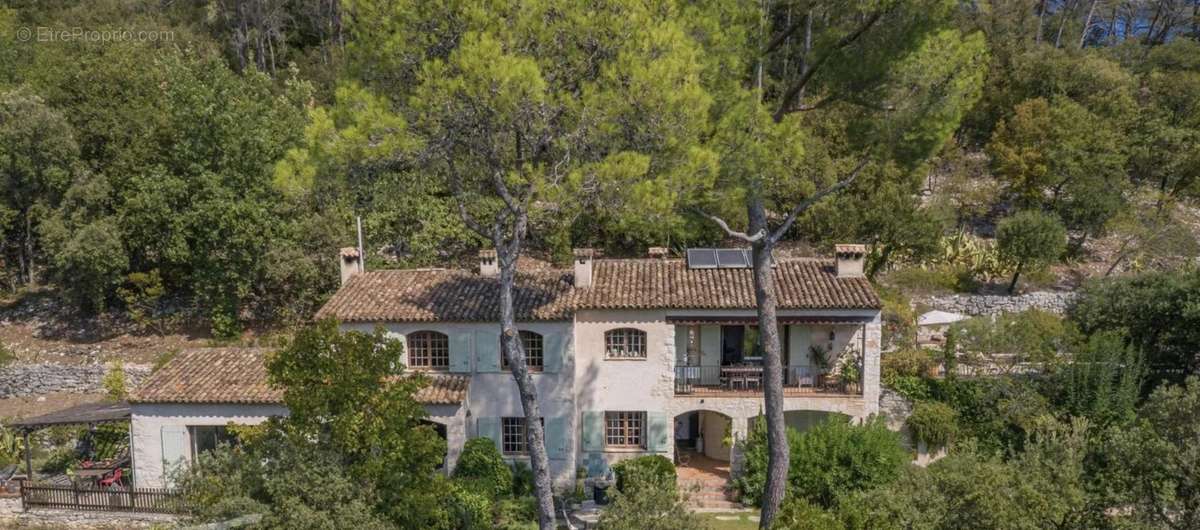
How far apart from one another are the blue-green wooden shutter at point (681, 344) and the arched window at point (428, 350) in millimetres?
7615

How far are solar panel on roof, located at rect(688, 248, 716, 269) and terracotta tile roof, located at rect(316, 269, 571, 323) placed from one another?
4.27 m

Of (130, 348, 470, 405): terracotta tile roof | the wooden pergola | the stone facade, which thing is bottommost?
the stone facade

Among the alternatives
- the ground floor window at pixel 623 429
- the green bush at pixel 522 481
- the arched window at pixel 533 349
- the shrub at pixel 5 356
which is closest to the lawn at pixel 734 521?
the ground floor window at pixel 623 429

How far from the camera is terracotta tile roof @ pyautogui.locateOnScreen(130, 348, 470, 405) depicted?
71.4 feet

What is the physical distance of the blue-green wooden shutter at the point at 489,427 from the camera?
23.4 m

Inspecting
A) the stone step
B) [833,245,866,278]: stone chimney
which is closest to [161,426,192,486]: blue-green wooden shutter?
the stone step

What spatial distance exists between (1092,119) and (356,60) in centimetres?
4137

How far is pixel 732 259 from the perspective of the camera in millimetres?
25984

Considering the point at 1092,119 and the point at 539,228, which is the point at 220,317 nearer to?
the point at 539,228

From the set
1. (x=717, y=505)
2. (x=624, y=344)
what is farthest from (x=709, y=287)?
(x=717, y=505)

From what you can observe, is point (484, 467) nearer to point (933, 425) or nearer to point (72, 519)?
point (72, 519)

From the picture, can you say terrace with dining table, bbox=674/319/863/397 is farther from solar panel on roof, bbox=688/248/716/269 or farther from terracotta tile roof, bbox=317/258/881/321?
solar panel on roof, bbox=688/248/716/269

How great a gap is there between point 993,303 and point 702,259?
1759cm

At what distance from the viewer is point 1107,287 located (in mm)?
27625
